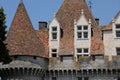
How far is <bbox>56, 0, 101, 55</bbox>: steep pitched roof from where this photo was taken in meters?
65.5

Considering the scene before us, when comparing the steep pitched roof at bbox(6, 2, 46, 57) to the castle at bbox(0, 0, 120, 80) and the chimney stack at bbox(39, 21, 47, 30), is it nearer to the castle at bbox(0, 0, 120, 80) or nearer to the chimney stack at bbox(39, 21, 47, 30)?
the castle at bbox(0, 0, 120, 80)

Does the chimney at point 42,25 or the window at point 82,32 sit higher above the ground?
the chimney at point 42,25

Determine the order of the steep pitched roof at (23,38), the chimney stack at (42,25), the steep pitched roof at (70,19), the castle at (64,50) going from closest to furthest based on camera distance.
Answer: the castle at (64,50)
the steep pitched roof at (23,38)
the steep pitched roof at (70,19)
the chimney stack at (42,25)

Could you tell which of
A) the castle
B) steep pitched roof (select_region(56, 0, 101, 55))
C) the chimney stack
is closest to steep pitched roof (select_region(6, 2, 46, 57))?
the castle

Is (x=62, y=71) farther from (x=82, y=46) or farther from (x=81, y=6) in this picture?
(x=81, y=6)

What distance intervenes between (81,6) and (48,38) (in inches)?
207

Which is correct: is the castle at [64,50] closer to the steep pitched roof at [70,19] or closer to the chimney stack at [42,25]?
A: the steep pitched roof at [70,19]

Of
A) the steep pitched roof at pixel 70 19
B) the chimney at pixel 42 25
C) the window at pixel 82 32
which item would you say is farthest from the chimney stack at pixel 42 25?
the window at pixel 82 32

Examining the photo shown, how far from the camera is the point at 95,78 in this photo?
6378 cm

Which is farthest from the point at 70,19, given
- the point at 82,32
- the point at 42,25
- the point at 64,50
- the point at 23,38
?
the point at 23,38

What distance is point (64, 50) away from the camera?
65000mm

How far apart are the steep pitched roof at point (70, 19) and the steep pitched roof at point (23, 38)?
2598 mm

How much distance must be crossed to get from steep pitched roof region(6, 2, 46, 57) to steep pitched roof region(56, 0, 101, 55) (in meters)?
2.60

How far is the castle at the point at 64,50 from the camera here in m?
62.9
